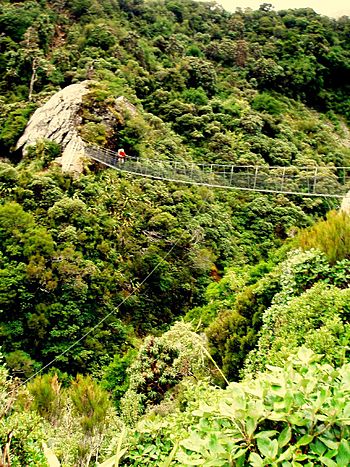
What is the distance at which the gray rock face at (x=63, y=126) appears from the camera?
60.9ft

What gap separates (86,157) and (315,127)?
59.0 ft

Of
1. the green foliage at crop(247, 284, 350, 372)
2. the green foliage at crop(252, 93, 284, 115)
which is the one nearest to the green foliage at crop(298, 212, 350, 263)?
the green foliage at crop(247, 284, 350, 372)

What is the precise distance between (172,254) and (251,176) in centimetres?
574

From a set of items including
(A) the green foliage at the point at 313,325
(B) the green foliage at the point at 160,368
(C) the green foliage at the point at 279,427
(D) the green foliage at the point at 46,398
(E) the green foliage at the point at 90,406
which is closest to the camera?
(C) the green foliage at the point at 279,427

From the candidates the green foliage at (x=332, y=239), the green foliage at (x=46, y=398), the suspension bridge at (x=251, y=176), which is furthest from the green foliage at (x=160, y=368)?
the suspension bridge at (x=251, y=176)

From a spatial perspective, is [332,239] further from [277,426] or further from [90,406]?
[277,426]

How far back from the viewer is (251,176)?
12.7 m

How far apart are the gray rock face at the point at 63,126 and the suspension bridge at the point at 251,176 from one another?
0.76 m

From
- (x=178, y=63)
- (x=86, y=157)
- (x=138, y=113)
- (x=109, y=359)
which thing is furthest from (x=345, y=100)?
(x=109, y=359)

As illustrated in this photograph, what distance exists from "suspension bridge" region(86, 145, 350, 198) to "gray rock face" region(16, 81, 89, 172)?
76cm

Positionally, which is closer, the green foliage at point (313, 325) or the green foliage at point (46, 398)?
the green foliage at point (313, 325)

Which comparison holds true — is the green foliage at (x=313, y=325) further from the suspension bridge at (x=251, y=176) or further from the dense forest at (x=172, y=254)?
the suspension bridge at (x=251, y=176)

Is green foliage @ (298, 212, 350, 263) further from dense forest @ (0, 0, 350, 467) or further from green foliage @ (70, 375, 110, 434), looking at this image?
green foliage @ (70, 375, 110, 434)

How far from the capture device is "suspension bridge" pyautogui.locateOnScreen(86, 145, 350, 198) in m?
10.2
